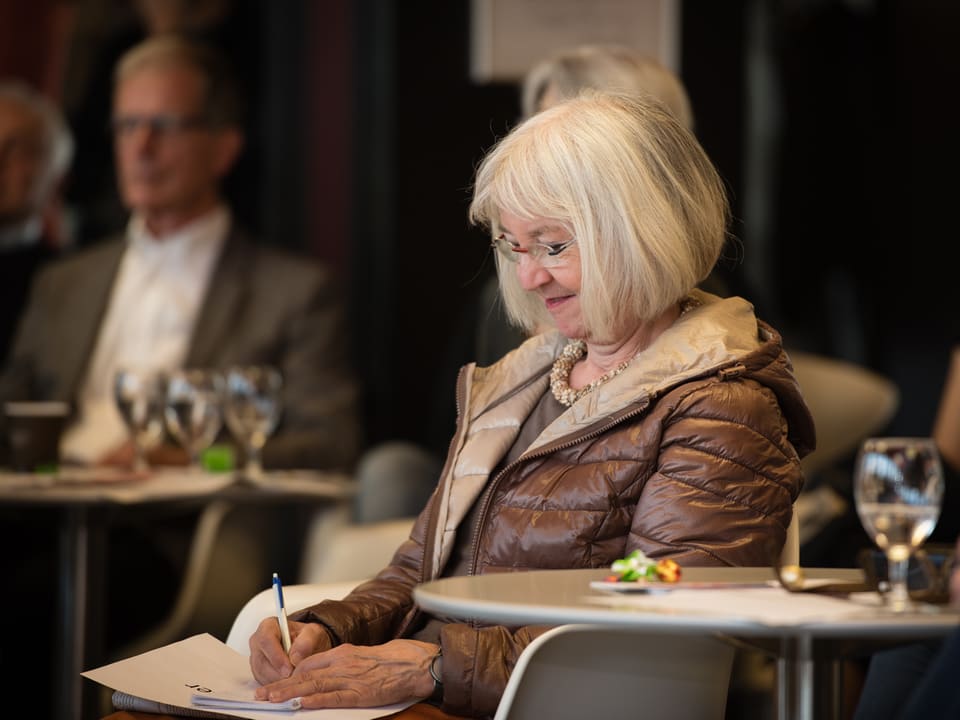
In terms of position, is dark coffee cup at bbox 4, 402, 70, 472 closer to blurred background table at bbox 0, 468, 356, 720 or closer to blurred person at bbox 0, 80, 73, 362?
blurred background table at bbox 0, 468, 356, 720

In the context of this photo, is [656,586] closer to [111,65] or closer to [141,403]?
[141,403]

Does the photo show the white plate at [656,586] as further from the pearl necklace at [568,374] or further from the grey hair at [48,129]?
the grey hair at [48,129]

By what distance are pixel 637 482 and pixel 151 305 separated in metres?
3.01

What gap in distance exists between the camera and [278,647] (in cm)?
195

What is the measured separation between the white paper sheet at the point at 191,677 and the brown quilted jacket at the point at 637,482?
4.7 inches

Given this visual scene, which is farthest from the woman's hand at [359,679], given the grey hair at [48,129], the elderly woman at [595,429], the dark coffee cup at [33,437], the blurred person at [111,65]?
the grey hair at [48,129]

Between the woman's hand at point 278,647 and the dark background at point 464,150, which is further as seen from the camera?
the dark background at point 464,150

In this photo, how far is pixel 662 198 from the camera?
1.96 metres

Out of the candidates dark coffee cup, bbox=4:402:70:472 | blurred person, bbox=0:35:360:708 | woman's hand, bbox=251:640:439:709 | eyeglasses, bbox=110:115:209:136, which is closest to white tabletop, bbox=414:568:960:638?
woman's hand, bbox=251:640:439:709

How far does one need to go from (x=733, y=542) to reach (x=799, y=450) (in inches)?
8.7

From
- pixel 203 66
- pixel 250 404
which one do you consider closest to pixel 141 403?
pixel 250 404

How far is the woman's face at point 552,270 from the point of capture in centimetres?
199

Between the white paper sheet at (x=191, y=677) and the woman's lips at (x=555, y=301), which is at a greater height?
the woman's lips at (x=555, y=301)

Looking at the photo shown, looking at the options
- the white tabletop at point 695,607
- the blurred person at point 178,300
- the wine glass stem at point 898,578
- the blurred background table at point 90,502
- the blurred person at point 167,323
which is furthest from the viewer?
the blurred person at point 178,300
